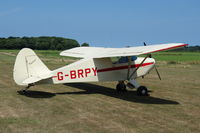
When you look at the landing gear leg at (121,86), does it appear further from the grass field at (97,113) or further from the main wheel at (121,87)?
the grass field at (97,113)

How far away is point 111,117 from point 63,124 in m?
1.57

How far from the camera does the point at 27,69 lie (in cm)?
1013

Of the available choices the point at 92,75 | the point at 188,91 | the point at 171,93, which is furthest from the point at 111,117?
the point at 188,91

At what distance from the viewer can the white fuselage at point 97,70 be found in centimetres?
1074

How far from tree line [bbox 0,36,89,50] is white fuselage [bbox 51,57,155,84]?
437ft

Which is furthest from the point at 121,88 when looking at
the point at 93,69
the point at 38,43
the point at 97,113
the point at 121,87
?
the point at 38,43

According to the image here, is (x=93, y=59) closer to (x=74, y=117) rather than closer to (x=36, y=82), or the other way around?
(x=36, y=82)

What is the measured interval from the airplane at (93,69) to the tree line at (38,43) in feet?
437

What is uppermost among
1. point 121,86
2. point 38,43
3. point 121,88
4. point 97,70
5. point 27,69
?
point 38,43

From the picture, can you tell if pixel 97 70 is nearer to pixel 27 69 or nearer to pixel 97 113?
pixel 27 69

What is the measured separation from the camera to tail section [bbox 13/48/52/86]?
9.96 m

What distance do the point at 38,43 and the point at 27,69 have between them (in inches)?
5501

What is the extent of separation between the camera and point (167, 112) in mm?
8430

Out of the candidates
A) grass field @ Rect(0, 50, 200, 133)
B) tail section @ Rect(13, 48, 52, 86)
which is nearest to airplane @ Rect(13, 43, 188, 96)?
tail section @ Rect(13, 48, 52, 86)
